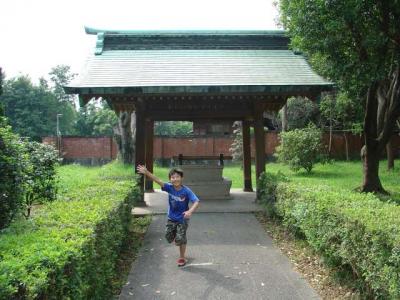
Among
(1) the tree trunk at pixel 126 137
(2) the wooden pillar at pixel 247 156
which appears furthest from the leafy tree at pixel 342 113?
(1) the tree trunk at pixel 126 137

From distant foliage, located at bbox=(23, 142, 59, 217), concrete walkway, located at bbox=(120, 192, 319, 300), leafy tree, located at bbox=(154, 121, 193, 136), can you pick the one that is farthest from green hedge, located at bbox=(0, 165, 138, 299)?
leafy tree, located at bbox=(154, 121, 193, 136)

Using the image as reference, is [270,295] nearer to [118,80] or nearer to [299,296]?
[299,296]

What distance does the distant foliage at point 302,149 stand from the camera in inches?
782

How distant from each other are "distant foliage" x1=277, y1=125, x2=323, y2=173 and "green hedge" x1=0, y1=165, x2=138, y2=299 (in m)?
14.2

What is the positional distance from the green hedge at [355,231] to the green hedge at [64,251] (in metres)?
2.68

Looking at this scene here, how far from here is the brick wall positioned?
2809 cm

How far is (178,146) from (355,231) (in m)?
25.1

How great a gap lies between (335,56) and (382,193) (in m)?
→ 4.67

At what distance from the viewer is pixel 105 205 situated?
6008mm

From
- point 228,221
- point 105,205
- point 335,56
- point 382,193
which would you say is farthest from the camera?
point 382,193

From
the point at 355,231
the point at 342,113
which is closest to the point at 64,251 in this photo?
the point at 355,231

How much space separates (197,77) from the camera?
37.4 feet

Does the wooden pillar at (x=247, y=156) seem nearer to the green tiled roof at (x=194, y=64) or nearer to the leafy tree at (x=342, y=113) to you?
the green tiled roof at (x=194, y=64)

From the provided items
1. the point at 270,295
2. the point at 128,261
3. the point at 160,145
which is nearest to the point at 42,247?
the point at 270,295
